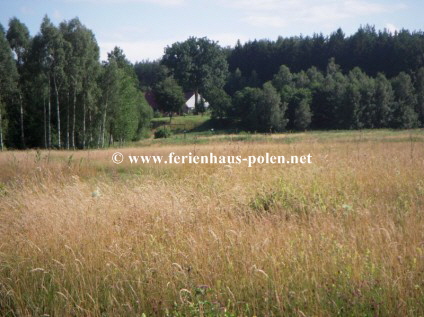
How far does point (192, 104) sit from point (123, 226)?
8236 cm

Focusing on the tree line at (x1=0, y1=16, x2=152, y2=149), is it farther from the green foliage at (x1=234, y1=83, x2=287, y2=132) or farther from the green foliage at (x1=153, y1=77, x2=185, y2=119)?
the green foliage at (x1=153, y1=77, x2=185, y2=119)

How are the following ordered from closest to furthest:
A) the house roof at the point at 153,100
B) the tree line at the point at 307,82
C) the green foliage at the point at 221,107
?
the tree line at the point at 307,82, the green foliage at the point at 221,107, the house roof at the point at 153,100

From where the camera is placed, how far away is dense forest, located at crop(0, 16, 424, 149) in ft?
105

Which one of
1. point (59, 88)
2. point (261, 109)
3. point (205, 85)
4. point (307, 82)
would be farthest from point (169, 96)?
point (59, 88)

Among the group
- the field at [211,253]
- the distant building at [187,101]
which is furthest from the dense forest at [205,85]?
the field at [211,253]

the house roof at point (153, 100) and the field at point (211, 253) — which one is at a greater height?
the house roof at point (153, 100)

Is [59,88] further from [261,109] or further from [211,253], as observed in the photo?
[211,253]

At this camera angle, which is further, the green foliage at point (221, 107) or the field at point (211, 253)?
the green foliage at point (221, 107)

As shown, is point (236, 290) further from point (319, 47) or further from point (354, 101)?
point (319, 47)

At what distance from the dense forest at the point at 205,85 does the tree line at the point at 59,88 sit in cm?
9

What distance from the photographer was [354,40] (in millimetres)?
83125

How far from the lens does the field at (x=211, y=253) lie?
2.97 metres

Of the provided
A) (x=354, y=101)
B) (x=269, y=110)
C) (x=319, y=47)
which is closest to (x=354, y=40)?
(x=319, y=47)

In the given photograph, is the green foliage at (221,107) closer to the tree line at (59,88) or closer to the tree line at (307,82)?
the tree line at (307,82)
